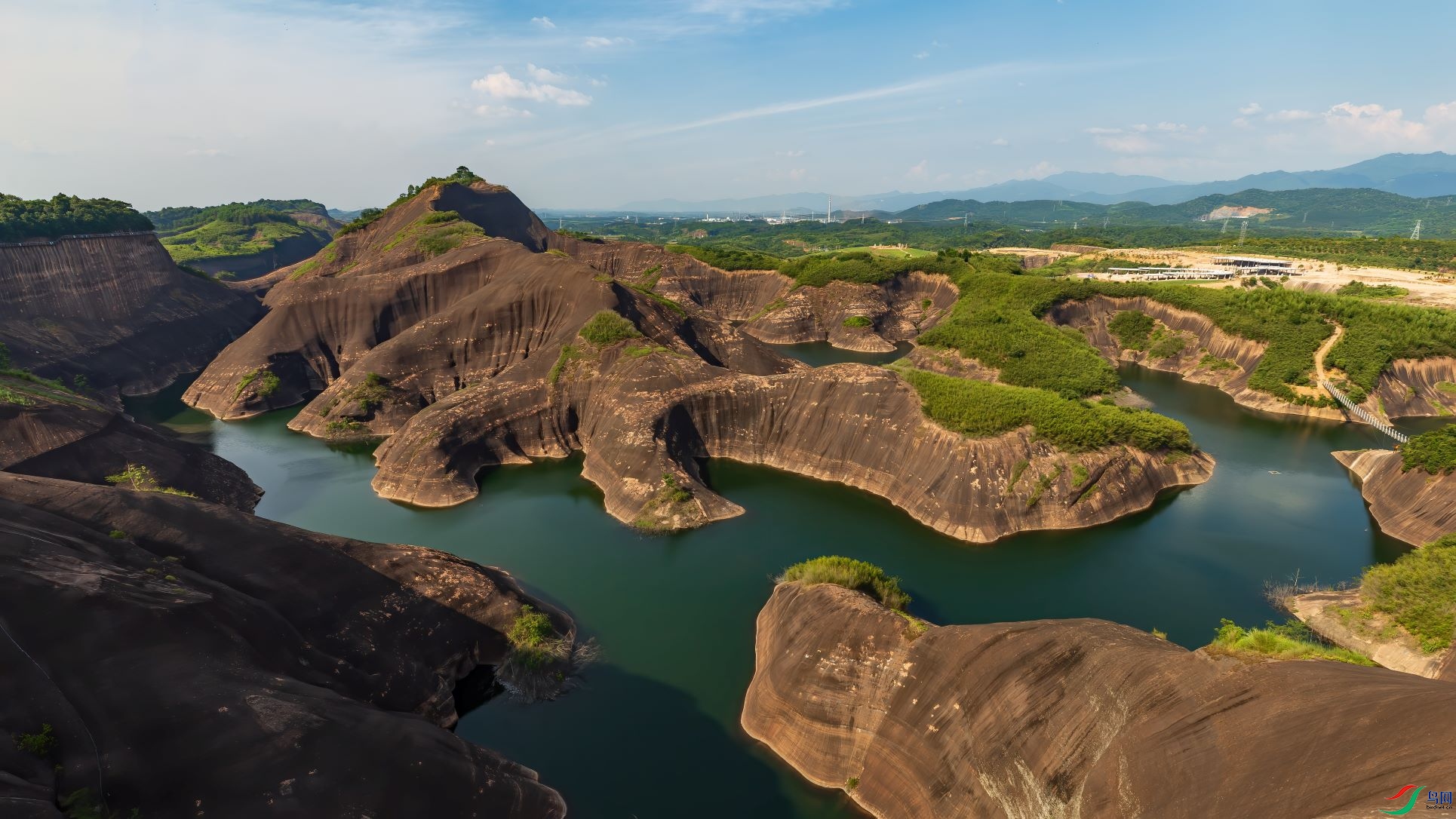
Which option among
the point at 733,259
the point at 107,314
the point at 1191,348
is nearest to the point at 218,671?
the point at 107,314

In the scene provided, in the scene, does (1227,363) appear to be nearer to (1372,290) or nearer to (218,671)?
(1372,290)

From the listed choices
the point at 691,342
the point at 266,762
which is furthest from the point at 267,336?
the point at 266,762

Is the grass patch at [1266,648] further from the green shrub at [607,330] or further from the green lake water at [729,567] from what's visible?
the green shrub at [607,330]

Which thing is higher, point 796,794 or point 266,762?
point 266,762

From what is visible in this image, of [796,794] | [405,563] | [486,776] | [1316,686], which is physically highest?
[1316,686]

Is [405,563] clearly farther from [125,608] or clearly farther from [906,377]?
[906,377]
